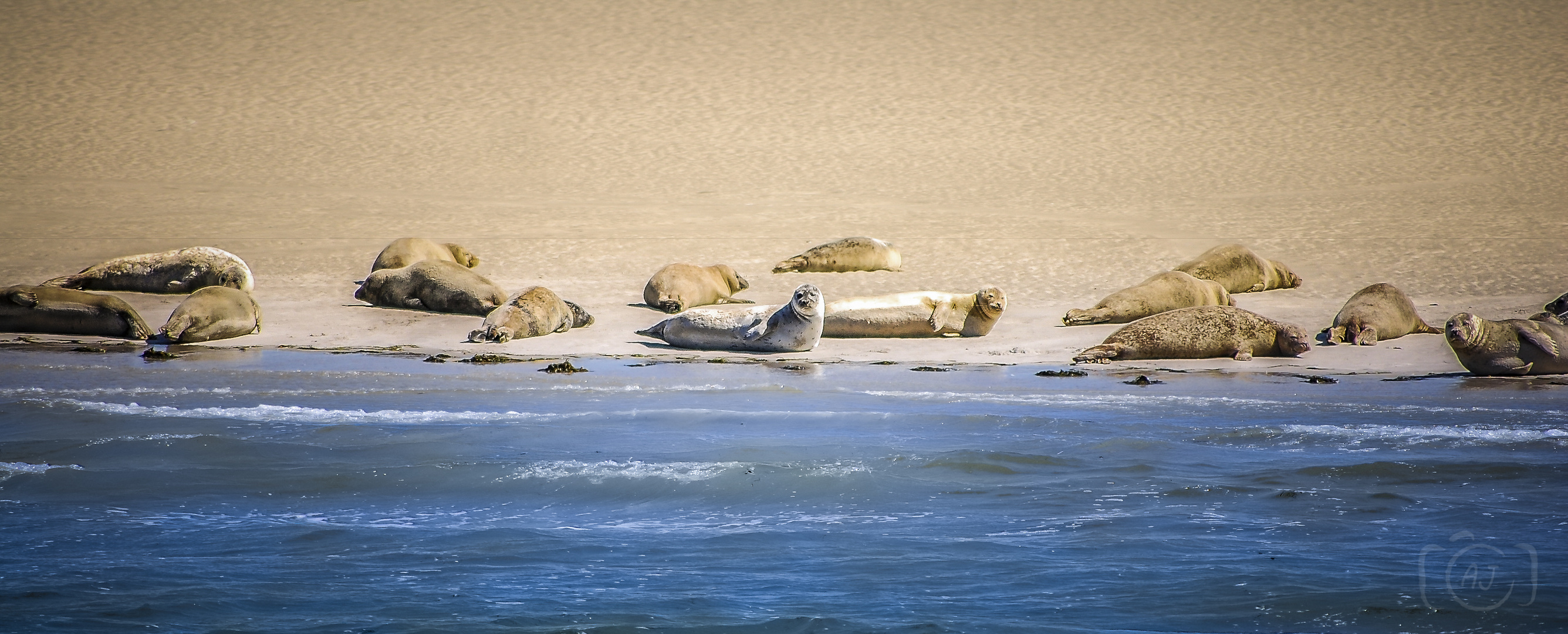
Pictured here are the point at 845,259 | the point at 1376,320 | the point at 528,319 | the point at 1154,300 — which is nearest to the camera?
the point at 1376,320

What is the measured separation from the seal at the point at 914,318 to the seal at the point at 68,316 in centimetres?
490

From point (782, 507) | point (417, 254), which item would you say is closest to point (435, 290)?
point (417, 254)

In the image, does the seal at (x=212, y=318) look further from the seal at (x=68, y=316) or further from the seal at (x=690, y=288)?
the seal at (x=690, y=288)

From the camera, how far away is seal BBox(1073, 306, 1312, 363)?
7836mm

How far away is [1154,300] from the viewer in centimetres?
930

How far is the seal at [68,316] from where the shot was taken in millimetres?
8516

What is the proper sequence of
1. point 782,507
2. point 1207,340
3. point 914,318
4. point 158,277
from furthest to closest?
point 158,277
point 914,318
point 1207,340
point 782,507

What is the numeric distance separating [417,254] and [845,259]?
4153 mm

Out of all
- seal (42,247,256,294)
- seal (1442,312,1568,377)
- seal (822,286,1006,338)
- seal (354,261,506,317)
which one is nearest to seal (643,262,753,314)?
seal (354,261,506,317)

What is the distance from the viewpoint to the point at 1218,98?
3014cm

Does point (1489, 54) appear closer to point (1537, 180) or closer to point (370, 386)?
point (1537, 180)

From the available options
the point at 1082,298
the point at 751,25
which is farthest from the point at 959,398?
the point at 751,25

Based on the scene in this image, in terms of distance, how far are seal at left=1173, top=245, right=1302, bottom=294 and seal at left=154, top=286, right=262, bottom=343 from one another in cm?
767

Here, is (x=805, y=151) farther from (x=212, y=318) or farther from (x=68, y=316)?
(x=68, y=316)
